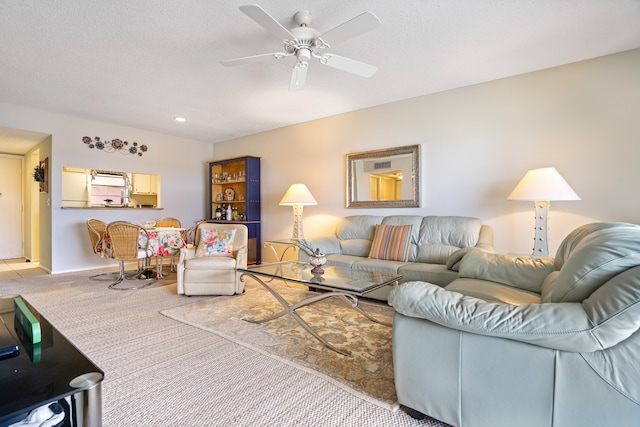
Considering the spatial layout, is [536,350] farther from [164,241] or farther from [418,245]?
[164,241]

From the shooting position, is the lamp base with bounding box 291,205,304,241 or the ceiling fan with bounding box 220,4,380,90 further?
the lamp base with bounding box 291,205,304,241

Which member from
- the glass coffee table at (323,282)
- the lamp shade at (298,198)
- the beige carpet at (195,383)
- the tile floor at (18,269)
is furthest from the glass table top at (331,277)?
the tile floor at (18,269)

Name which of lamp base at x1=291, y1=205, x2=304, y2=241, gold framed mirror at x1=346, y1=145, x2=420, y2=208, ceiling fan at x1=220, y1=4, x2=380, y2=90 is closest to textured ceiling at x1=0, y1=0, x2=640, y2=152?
ceiling fan at x1=220, y1=4, x2=380, y2=90

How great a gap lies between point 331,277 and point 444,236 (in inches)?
63.9

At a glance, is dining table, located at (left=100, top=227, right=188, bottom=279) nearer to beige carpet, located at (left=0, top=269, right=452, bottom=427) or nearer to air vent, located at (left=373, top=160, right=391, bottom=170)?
beige carpet, located at (left=0, top=269, right=452, bottom=427)

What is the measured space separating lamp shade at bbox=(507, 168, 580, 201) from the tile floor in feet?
21.5

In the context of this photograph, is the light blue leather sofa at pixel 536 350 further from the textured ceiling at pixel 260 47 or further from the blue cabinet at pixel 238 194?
the blue cabinet at pixel 238 194

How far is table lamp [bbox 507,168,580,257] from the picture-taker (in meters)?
2.71

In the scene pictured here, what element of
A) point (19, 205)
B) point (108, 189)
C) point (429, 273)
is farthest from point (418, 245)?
point (19, 205)

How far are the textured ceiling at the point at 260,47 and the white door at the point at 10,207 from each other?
3334 mm

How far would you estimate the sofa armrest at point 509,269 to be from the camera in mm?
2213

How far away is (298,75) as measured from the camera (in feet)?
8.84

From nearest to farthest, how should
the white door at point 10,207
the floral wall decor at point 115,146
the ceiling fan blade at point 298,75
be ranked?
1. the ceiling fan blade at point 298,75
2. the floral wall decor at point 115,146
3. the white door at point 10,207

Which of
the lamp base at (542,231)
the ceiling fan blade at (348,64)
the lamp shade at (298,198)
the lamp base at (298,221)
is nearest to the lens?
the ceiling fan blade at (348,64)
